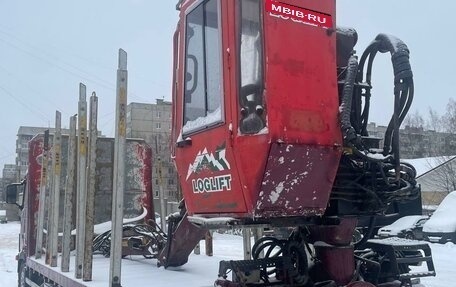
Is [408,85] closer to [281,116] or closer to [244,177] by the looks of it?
[281,116]

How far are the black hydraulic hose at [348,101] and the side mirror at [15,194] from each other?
7375 millimetres

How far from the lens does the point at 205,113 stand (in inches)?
127

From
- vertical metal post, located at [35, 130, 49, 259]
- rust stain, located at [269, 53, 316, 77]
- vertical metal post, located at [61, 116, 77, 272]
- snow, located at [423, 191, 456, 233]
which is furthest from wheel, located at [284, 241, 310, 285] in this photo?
snow, located at [423, 191, 456, 233]

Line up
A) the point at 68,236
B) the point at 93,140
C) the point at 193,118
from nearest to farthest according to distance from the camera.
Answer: the point at 193,118 → the point at 93,140 → the point at 68,236

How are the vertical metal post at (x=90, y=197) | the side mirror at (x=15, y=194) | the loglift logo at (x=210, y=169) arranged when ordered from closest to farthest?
the loglift logo at (x=210, y=169)
the vertical metal post at (x=90, y=197)
the side mirror at (x=15, y=194)

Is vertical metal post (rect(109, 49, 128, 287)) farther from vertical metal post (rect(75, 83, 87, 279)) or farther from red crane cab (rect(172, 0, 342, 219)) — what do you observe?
red crane cab (rect(172, 0, 342, 219))

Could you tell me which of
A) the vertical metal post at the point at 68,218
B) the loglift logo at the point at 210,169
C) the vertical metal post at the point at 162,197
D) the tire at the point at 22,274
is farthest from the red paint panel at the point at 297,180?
the tire at the point at 22,274

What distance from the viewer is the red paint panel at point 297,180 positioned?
108 inches

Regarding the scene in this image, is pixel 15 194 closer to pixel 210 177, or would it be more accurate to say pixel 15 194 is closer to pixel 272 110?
pixel 210 177

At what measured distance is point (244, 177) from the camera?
2.78 metres

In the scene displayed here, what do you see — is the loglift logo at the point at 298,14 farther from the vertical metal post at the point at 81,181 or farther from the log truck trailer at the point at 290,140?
the vertical metal post at the point at 81,181

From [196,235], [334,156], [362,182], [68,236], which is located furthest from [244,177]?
[68,236]

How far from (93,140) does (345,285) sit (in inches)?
119

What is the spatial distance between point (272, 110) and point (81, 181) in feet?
10.7
